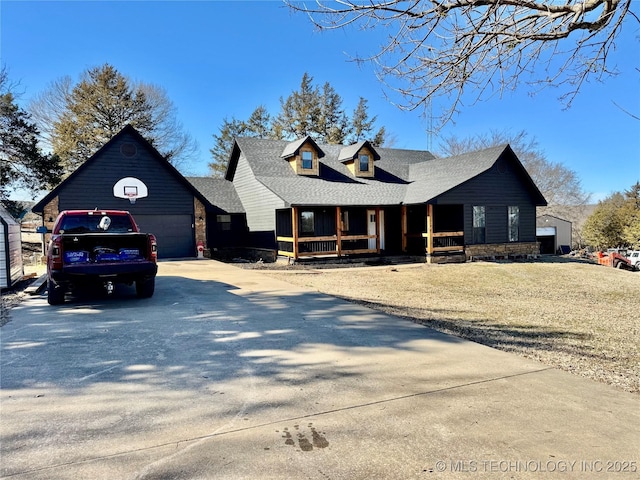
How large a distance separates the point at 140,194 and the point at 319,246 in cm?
871

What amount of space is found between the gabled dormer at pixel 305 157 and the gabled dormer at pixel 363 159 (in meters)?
2.01

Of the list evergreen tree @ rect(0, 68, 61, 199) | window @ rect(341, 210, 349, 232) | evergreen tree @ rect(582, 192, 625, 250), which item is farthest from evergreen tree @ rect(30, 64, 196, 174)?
evergreen tree @ rect(582, 192, 625, 250)

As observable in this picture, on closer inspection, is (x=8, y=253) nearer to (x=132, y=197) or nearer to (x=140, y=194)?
(x=132, y=197)

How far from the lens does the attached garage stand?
1852 centimetres

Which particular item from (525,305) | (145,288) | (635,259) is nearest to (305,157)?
(145,288)

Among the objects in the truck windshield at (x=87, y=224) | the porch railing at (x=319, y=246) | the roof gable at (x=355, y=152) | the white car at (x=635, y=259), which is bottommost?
the white car at (x=635, y=259)

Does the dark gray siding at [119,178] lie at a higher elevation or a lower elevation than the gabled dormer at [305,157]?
lower

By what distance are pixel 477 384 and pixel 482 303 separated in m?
5.96

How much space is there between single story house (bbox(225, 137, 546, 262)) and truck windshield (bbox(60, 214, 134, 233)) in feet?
28.6

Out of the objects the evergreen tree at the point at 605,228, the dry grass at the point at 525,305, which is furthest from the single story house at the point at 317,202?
the evergreen tree at the point at 605,228

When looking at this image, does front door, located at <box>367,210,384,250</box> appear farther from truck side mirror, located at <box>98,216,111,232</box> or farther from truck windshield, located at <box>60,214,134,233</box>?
truck side mirror, located at <box>98,216,111,232</box>

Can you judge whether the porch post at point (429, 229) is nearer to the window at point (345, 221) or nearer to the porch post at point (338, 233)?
the window at point (345, 221)

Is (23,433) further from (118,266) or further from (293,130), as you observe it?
(293,130)

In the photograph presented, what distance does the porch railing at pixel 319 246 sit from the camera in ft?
60.6
